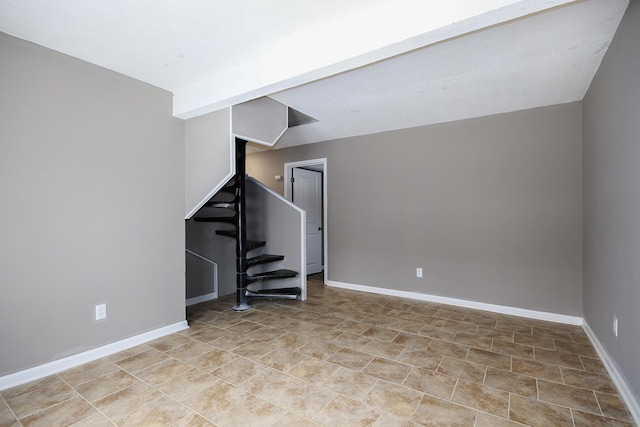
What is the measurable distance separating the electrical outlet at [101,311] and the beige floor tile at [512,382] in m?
2.99

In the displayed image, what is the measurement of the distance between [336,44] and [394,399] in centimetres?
228

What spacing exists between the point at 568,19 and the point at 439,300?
3.20 meters

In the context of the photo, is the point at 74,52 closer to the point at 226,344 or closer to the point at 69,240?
the point at 69,240

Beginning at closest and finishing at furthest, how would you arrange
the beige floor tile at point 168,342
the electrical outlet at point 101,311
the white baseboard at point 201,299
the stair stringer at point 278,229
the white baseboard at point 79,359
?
1. the white baseboard at point 79,359
2. the electrical outlet at point 101,311
3. the beige floor tile at point 168,342
4. the white baseboard at point 201,299
5. the stair stringer at point 278,229

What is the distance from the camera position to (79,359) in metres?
2.53

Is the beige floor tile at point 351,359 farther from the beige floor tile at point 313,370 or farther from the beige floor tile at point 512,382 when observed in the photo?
the beige floor tile at point 512,382

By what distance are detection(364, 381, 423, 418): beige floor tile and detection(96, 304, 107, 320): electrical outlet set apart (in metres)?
2.21

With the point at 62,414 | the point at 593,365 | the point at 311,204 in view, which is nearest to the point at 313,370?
the point at 62,414

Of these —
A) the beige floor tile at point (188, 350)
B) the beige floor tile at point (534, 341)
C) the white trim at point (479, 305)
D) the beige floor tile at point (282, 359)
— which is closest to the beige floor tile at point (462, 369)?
A: the beige floor tile at point (534, 341)

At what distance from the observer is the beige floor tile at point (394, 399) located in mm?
1931

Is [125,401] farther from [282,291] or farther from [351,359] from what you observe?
[282,291]

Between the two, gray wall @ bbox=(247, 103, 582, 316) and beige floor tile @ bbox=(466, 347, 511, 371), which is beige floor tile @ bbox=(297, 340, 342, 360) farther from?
gray wall @ bbox=(247, 103, 582, 316)

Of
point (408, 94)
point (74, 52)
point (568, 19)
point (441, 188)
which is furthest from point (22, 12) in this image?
point (441, 188)

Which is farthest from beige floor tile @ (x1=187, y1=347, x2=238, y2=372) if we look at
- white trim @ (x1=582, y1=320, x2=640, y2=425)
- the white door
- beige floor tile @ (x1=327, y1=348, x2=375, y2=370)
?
the white door
